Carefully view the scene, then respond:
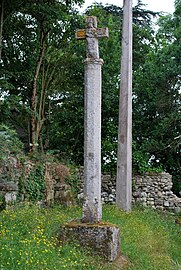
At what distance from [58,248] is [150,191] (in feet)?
31.1

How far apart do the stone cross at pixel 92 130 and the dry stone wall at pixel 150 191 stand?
8282 mm

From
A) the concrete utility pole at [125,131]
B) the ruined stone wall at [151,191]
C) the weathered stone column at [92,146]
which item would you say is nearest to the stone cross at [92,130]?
the weathered stone column at [92,146]

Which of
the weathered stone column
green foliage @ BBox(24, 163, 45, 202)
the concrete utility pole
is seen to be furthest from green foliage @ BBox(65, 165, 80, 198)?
the weathered stone column

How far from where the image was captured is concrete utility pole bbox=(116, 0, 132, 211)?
39.1 ft

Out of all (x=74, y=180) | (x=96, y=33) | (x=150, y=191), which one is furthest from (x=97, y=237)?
(x=150, y=191)

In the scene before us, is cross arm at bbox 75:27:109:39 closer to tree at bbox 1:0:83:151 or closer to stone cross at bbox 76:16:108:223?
stone cross at bbox 76:16:108:223

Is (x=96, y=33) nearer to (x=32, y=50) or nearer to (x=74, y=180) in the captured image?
(x=74, y=180)

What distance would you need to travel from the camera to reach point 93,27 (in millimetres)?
6812

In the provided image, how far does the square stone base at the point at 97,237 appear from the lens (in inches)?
232

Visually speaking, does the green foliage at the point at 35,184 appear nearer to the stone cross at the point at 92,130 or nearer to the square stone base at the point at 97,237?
the stone cross at the point at 92,130

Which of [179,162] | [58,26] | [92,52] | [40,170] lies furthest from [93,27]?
[179,162]

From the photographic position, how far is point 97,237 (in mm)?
5969

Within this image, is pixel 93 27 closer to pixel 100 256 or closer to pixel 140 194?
pixel 100 256

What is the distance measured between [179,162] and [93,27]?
10.4 m
